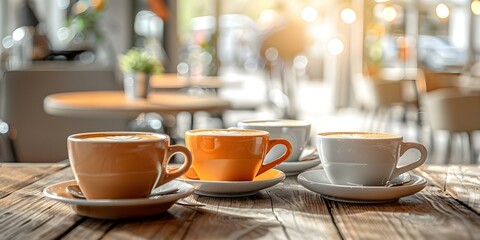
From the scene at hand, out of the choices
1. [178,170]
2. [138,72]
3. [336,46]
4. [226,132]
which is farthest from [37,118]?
[336,46]

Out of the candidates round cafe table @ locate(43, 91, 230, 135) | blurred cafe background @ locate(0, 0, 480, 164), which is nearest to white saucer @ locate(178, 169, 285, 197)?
round cafe table @ locate(43, 91, 230, 135)

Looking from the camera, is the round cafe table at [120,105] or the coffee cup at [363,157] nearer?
the coffee cup at [363,157]

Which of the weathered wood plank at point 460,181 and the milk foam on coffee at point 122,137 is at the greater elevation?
the milk foam on coffee at point 122,137

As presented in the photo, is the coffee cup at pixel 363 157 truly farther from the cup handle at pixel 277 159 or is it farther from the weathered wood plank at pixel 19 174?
the weathered wood plank at pixel 19 174

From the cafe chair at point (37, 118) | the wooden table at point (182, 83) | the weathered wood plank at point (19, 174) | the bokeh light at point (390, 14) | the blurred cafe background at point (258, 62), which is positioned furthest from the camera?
the bokeh light at point (390, 14)

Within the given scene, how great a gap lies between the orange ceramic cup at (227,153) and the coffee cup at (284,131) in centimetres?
21

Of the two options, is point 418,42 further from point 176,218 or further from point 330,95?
point 176,218

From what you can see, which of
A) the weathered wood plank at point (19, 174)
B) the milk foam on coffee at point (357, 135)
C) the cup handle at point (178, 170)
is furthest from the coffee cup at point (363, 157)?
the weathered wood plank at point (19, 174)

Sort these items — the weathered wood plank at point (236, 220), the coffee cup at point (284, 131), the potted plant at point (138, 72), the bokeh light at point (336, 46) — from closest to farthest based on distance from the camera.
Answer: the weathered wood plank at point (236, 220) → the coffee cup at point (284, 131) → the potted plant at point (138, 72) → the bokeh light at point (336, 46)

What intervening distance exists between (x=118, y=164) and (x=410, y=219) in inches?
15.0

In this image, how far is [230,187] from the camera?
1.06 meters

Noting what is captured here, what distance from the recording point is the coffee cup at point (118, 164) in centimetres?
91

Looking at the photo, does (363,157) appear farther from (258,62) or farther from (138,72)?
(258,62)

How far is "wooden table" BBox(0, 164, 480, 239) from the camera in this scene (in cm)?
85
